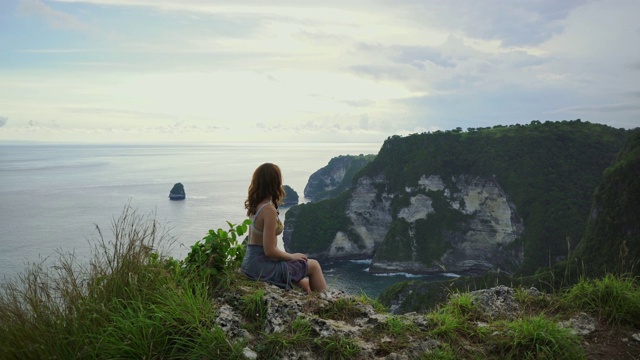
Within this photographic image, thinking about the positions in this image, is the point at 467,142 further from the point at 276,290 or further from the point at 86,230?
the point at 276,290

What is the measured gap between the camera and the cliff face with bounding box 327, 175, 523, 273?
97.8 m

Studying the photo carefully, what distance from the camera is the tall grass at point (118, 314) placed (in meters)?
4.27

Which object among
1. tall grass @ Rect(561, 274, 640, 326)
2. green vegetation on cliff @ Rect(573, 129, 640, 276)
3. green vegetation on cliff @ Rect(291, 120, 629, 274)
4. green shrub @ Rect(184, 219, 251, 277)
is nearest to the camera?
green shrub @ Rect(184, 219, 251, 277)

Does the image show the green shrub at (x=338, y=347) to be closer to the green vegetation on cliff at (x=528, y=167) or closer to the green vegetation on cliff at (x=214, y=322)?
the green vegetation on cliff at (x=214, y=322)

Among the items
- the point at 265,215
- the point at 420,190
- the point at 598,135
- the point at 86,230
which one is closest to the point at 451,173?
the point at 420,190

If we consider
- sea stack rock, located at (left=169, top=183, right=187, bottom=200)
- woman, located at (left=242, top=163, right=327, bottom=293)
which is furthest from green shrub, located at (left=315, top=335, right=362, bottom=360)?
sea stack rock, located at (left=169, top=183, right=187, bottom=200)

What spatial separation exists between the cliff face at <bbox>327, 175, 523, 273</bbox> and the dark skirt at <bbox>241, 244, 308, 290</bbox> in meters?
88.5

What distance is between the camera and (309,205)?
4569 inches

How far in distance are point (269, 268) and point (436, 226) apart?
105m

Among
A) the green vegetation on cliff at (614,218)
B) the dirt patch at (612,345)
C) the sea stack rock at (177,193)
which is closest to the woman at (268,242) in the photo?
the dirt patch at (612,345)

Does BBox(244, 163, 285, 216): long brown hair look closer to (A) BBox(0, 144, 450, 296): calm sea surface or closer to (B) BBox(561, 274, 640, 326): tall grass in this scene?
(B) BBox(561, 274, 640, 326): tall grass

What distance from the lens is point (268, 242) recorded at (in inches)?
225

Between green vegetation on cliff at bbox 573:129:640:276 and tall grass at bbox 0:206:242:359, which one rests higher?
tall grass at bbox 0:206:242:359

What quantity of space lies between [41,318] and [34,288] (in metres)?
0.33
